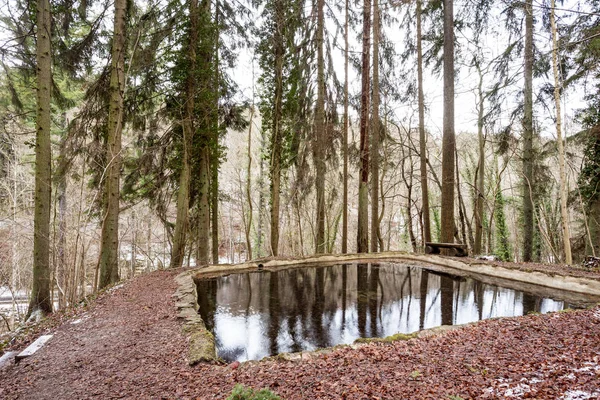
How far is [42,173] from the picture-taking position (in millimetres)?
5238

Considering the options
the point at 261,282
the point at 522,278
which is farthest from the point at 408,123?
the point at 261,282

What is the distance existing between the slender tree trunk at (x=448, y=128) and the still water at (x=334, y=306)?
175 centimetres

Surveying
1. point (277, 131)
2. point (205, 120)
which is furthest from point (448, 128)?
point (205, 120)

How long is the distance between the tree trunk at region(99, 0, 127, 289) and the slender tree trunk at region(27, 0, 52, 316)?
0.93 m

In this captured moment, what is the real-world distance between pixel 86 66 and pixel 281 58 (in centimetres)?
509

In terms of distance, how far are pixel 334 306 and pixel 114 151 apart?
5154 millimetres

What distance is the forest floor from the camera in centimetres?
205

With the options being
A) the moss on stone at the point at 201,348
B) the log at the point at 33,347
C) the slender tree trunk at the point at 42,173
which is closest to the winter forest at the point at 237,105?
the slender tree trunk at the point at 42,173

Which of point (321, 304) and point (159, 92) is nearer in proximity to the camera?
point (321, 304)

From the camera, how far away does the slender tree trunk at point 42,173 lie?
516cm

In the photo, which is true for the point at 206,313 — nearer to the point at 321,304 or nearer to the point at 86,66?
the point at 321,304

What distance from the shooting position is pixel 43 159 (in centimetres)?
528

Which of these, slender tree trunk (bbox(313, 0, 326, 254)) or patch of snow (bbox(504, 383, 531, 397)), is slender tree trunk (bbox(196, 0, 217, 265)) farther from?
patch of snow (bbox(504, 383, 531, 397))

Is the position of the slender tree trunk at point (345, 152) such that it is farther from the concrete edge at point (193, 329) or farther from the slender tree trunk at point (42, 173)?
the slender tree trunk at point (42, 173)
